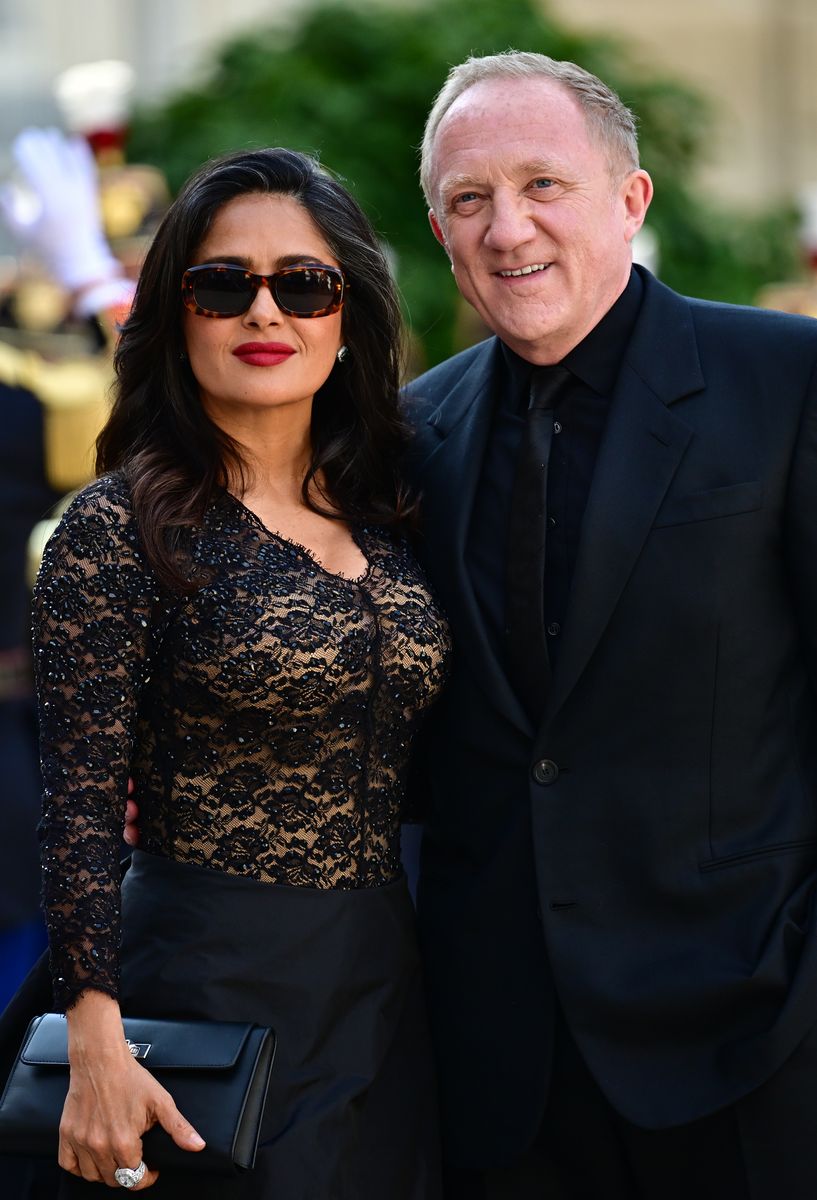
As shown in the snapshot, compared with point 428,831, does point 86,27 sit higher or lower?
higher

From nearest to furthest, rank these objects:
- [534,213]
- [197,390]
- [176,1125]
Answer: [176,1125], [534,213], [197,390]

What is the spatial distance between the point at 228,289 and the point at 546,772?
37.0 inches

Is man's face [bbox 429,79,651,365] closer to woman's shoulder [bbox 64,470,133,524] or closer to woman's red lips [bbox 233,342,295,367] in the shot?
woman's red lips [bbox 233,342,295,367]

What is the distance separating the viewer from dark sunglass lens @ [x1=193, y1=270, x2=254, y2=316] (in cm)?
295

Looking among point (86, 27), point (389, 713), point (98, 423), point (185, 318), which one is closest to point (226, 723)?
point (389, 713)

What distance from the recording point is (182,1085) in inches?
105

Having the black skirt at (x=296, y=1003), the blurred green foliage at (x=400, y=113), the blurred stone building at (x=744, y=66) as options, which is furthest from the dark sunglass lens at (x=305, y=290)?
the blurred stone building at (x=744, y=66)

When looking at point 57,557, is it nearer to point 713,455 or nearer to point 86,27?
point 713,455

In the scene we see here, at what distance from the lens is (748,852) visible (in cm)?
284

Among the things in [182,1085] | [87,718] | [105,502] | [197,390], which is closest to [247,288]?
[197,390]

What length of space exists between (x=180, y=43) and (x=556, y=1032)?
9075mm

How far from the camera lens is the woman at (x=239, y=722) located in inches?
108

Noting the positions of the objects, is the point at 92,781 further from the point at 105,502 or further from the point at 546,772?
the point at 546,772

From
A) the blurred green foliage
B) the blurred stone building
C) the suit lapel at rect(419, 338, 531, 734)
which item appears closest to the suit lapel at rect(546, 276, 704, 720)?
the suit lapel at rect(419, 338, 531, 734)
